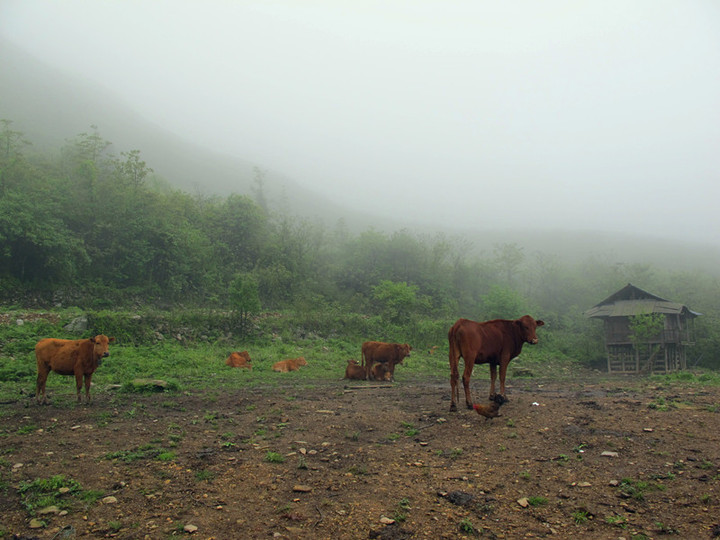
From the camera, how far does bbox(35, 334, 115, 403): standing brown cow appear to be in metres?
9.87

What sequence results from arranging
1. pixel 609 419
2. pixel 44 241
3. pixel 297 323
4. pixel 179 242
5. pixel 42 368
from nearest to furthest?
pixel 609 419, pixel 42 368, pixel 44 241, pixel 297 323, pixel 179 242

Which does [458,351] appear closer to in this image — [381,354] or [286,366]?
[381,354]

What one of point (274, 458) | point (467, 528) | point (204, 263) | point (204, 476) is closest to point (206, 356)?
point (274, 458)

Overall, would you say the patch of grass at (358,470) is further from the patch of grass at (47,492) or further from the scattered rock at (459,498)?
the patch of grass at (47,492)

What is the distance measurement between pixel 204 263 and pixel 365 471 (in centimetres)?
3432

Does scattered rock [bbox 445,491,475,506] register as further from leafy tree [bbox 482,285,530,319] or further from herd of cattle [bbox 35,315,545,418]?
leafy tree [bbox 482,285,530,319]

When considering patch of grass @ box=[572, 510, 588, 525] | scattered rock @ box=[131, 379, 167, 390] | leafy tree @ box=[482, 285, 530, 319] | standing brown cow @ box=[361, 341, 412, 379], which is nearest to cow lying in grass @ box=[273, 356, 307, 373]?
standing brown cow @ box=[361, 341, 412, 379]

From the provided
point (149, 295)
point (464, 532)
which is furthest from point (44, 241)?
point (464, 532)

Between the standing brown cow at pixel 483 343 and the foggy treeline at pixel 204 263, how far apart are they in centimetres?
1668

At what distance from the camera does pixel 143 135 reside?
139750 millimetres

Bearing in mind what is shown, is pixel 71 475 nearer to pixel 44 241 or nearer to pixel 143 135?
pixel 44 241

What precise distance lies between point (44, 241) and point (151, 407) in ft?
68.4

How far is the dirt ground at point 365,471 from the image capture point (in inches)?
176

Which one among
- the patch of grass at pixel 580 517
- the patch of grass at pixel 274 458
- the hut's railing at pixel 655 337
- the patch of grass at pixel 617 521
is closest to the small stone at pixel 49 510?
the patch of grass at pixel 274 458
